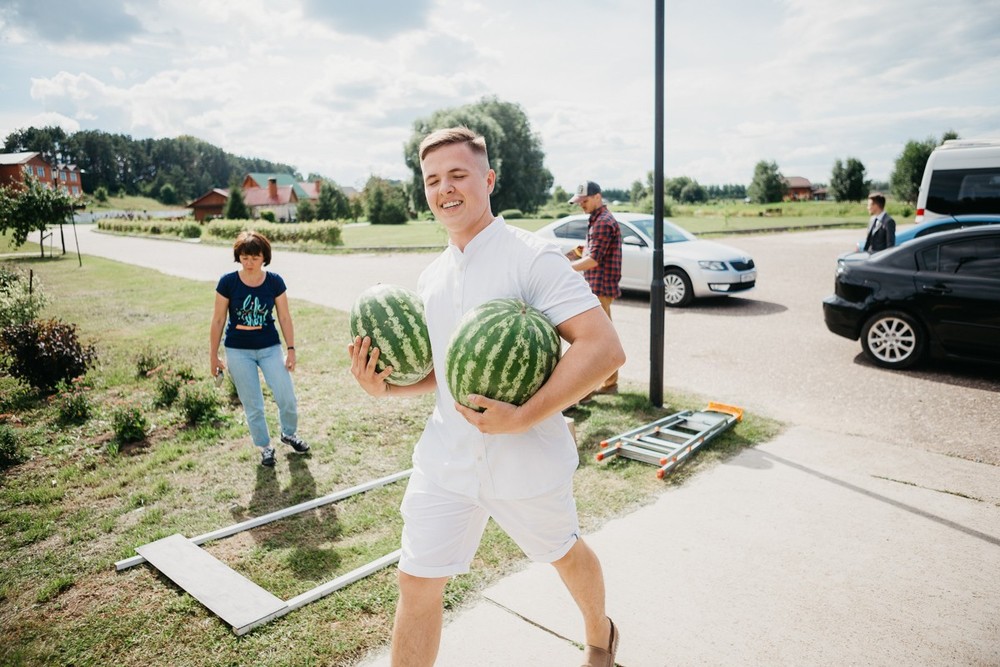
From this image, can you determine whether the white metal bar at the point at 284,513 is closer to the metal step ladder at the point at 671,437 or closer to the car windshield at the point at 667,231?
the metal step ladder at the point at 671,437

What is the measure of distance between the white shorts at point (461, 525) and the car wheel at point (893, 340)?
762 centimetres

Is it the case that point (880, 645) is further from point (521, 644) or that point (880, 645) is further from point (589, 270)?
point (589, 270)

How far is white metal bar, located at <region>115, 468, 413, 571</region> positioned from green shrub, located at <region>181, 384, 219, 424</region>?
2.76m

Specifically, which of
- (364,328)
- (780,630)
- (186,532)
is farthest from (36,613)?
(780,630)

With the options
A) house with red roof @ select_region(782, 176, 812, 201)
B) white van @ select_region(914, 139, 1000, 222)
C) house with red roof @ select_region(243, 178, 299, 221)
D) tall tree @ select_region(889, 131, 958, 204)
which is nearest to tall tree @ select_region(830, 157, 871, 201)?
tall tree @ select_region(889, 131, 958, 204)

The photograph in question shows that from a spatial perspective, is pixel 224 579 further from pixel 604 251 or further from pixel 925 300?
pixel 925 300

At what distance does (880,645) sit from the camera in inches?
117

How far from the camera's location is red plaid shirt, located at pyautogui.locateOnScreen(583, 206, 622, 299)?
7.07 m

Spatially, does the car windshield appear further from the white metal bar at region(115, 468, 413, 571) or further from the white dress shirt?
the white dress shirt

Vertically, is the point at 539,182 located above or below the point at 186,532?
above

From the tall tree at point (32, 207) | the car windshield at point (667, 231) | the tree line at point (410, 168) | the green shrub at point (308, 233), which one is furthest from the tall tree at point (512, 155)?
the car windshield at point (667, 231)

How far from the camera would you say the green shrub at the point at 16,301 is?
8.86 meters

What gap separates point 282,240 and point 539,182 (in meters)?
38.1

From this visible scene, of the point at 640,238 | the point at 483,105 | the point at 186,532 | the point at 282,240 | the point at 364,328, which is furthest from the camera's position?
the point at 483,105
